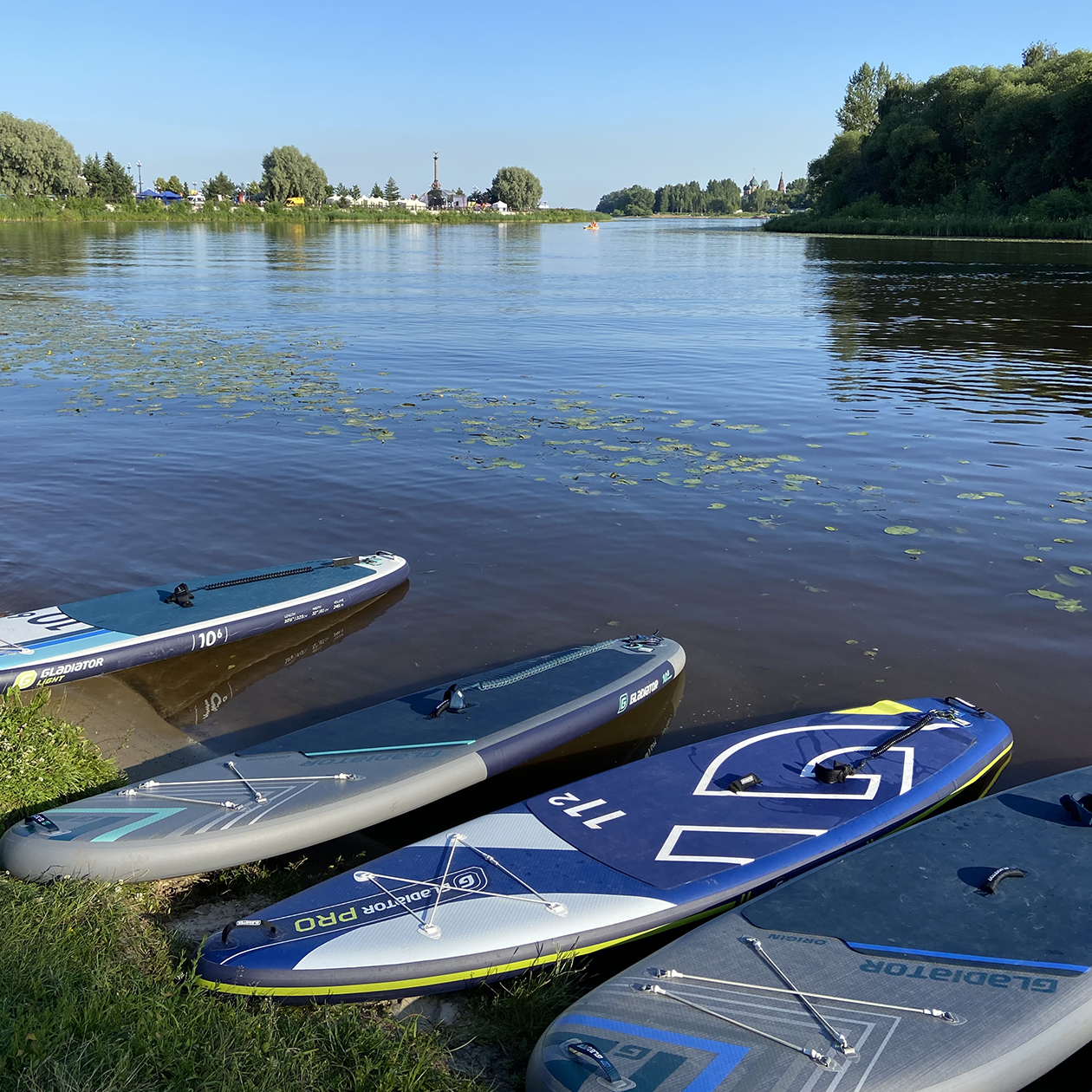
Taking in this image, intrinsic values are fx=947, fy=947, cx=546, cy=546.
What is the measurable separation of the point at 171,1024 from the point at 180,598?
4.36 metres

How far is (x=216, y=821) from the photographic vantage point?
4.44 meters

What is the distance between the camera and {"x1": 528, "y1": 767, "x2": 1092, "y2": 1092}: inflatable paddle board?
308cm

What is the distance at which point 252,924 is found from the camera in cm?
371

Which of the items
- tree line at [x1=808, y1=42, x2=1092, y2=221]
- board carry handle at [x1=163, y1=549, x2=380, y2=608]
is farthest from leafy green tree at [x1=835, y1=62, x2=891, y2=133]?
board carry handle at [x1=163, y1=549, x2=380, y2=608]

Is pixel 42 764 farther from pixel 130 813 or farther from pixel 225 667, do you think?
pixel 225 667

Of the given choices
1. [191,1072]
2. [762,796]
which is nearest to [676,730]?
[762,796]

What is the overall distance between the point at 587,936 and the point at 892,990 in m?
1.16

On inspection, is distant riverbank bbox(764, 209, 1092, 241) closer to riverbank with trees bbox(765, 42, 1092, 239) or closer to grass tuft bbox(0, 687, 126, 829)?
riverbank with trees bbox(765, 42, 1092, 239)

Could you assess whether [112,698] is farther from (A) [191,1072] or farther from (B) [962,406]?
(B) [962,406]

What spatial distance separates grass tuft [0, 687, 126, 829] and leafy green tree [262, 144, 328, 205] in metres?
110

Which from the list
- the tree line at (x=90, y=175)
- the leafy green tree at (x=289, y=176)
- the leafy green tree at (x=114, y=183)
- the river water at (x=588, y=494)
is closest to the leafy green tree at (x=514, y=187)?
the tree line at (x=90, y=175)

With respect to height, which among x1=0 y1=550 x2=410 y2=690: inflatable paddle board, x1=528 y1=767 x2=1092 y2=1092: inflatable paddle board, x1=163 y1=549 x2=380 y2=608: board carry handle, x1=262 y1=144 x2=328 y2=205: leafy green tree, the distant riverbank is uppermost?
x1=262 y1=144 x2=328 y2=205: leafy green tree

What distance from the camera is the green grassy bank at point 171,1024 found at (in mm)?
2975

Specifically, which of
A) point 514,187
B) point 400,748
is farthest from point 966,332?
point 514,187
